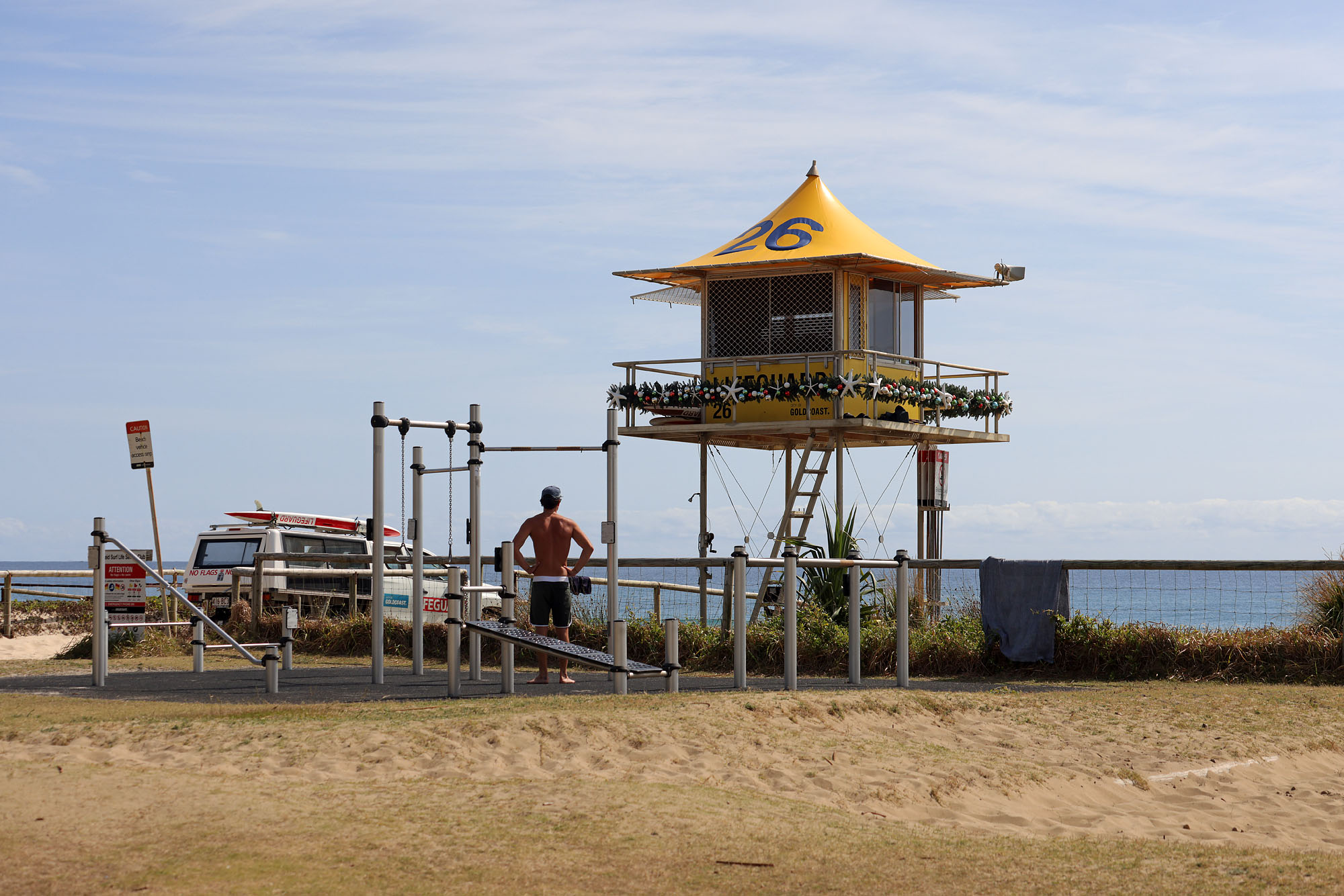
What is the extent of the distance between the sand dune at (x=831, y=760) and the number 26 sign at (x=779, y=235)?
14.1 m

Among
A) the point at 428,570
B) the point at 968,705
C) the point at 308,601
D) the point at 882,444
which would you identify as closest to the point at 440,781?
the point at 968,705

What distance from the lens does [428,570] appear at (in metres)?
21.5

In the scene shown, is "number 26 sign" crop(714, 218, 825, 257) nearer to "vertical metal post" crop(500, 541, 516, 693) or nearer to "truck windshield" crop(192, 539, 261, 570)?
"truck windshield" crop(192, 539, 261, 570)

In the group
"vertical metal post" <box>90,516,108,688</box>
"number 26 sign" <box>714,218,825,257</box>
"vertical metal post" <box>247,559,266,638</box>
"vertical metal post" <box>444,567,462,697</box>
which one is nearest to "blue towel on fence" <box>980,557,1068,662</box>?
"vertical metal post" <box>444,567,462,697</box>

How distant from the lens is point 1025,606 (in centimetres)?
1814

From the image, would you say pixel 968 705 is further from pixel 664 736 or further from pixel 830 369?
pixel 830 369

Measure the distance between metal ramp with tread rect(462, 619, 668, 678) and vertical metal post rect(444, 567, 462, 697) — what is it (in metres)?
0.13

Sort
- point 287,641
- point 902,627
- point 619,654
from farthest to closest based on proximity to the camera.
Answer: point 287,641 < point 902,627 < point 619,654

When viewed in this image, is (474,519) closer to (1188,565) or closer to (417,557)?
(417,557)

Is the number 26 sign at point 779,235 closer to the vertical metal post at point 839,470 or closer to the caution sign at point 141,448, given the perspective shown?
the vertical metal post at point 839,470

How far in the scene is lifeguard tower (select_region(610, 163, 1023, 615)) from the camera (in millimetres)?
24906

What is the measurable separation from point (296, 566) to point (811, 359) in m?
8.88

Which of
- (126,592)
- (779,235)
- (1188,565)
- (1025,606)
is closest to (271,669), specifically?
(126,592)

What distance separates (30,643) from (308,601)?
4.87 meters
